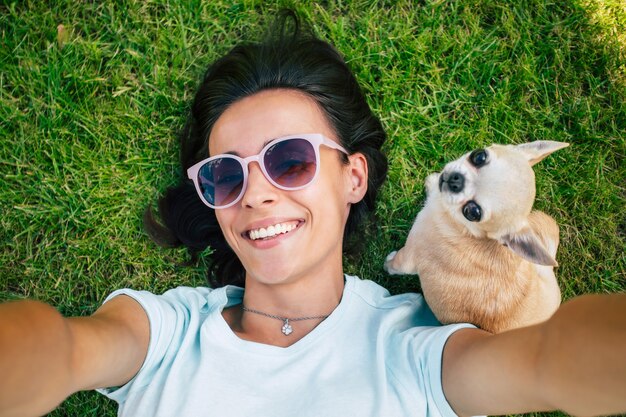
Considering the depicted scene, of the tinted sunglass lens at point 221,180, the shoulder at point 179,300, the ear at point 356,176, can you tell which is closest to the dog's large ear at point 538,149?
the ear at point 356,176

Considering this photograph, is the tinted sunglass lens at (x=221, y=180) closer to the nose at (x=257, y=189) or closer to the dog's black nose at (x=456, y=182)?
the nose at (x=257, y=189)

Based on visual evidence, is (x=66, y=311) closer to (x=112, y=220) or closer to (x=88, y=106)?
(x=112, y=220)

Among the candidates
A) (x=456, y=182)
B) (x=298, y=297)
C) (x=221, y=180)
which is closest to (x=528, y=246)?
(x=456, y=182)

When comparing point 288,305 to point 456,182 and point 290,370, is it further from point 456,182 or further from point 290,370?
point 456,182

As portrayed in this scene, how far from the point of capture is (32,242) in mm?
3262

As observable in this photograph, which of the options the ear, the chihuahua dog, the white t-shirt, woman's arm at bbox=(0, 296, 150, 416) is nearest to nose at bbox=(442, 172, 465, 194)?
the chihuahua dog

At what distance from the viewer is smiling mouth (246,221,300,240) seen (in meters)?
2.27

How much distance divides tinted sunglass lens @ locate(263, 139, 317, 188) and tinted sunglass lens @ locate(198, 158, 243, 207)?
0.55 feet

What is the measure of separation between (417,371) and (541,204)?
1.68 meters

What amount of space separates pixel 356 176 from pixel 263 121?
633 millimetres

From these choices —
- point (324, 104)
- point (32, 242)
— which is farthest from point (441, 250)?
point (32, 242)

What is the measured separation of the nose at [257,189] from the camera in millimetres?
2213

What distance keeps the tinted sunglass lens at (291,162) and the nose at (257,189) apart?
0.04 meters

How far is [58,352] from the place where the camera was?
1.69m
